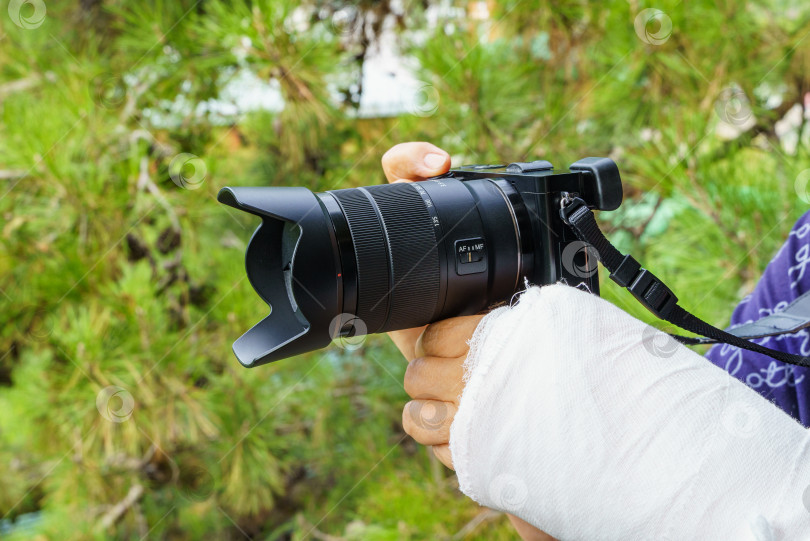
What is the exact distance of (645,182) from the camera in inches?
23.3

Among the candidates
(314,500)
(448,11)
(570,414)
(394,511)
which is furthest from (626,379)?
(314,500)

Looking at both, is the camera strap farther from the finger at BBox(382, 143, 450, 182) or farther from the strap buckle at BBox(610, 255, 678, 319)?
the finger at BBox(382, 143, 450, 182)

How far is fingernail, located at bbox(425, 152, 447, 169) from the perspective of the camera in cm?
45

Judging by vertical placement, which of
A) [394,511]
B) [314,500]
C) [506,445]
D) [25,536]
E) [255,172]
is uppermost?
[506,445]

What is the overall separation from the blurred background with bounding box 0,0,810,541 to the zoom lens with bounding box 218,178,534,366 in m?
0.17

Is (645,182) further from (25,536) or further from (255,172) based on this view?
(25,536)

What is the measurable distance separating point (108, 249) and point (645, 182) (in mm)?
577

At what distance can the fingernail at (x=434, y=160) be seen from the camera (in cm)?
45

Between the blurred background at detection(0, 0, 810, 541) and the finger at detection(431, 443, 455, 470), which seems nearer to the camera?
the finger at detection(431, 443, 455, 470)

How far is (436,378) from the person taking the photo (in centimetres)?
37

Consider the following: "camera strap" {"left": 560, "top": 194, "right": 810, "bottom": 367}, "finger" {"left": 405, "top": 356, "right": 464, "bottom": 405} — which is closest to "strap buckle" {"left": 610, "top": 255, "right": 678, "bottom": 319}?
"camera strap" {"left": 560, "top": 194, "right": 810, "bottom": 367}

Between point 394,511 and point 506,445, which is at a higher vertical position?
point 506,445

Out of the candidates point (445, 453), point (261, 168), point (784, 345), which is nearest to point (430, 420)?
point (445, 453)

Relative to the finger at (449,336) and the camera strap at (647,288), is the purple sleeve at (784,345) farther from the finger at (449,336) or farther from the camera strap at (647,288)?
the finger at (449,336)
